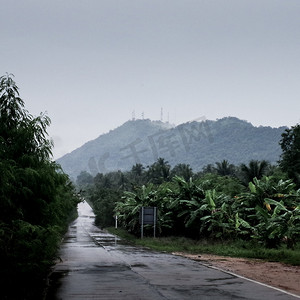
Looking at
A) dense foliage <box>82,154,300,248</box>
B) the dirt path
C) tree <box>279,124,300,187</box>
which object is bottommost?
the dirt path

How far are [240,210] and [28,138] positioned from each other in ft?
61.8

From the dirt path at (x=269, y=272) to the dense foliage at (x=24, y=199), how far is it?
611cm

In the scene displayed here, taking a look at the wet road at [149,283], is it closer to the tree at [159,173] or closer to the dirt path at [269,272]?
the dirt path at [269,272]

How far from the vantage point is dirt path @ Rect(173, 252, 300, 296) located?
38.4 feet

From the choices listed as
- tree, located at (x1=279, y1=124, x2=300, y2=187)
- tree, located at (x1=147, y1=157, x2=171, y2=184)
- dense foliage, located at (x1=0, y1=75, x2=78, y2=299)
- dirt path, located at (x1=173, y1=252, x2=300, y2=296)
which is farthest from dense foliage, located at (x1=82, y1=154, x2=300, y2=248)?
tree, located at (x1=147, y1=157, x2=171, y2=184)

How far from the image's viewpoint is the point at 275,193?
26844 millimetres

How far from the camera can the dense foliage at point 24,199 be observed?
9.51 meters

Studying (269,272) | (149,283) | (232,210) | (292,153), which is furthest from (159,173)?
(149,283)

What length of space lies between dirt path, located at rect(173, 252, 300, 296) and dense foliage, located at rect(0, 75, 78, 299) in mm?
6109

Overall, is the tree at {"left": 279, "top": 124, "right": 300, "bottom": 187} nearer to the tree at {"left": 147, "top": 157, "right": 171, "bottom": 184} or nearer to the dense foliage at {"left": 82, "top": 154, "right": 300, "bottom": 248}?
the dense foliage at {"left": 82, "top": 154, "right": 300, "bottom": 248}

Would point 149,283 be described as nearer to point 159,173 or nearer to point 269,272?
point 269,272

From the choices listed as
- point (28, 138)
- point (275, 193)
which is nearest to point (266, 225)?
point (275, 193)

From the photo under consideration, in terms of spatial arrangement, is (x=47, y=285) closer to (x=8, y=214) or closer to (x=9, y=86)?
(x=8, y=214)

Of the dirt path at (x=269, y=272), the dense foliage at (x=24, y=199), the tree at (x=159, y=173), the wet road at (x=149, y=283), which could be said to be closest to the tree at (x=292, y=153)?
the dirt path at (x=269, y=272)
